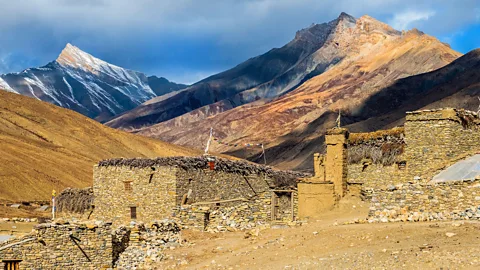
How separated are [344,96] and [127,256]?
138220mm

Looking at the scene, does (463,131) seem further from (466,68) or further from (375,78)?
(375,78)

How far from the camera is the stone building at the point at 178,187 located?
22.0 meters

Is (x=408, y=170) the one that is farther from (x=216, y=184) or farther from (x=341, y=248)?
(x=341, y=248)

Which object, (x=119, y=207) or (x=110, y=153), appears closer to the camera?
(x=119, y=207)

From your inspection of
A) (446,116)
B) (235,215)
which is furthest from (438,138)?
(235,215)

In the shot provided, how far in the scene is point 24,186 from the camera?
53188 mm

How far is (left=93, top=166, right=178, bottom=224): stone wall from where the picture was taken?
23406 mm

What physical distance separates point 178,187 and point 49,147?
53705 millimetres

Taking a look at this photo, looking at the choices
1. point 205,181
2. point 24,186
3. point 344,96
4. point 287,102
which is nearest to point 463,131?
point 205,181

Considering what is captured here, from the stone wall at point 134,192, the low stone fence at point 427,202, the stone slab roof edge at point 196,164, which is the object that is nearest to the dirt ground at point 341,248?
the low stone fence at point 427,202

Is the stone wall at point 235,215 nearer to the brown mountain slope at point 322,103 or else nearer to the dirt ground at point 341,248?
the dirt ground at point 341,248

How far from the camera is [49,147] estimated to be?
74.1 meters

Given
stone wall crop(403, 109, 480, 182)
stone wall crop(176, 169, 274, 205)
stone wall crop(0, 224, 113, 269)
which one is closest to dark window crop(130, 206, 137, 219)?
stone wall crop(176, 169, 274, 205)

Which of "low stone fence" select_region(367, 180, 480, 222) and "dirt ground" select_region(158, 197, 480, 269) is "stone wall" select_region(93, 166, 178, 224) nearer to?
"dirt ground" select_region(158, 197, 480, 269)
